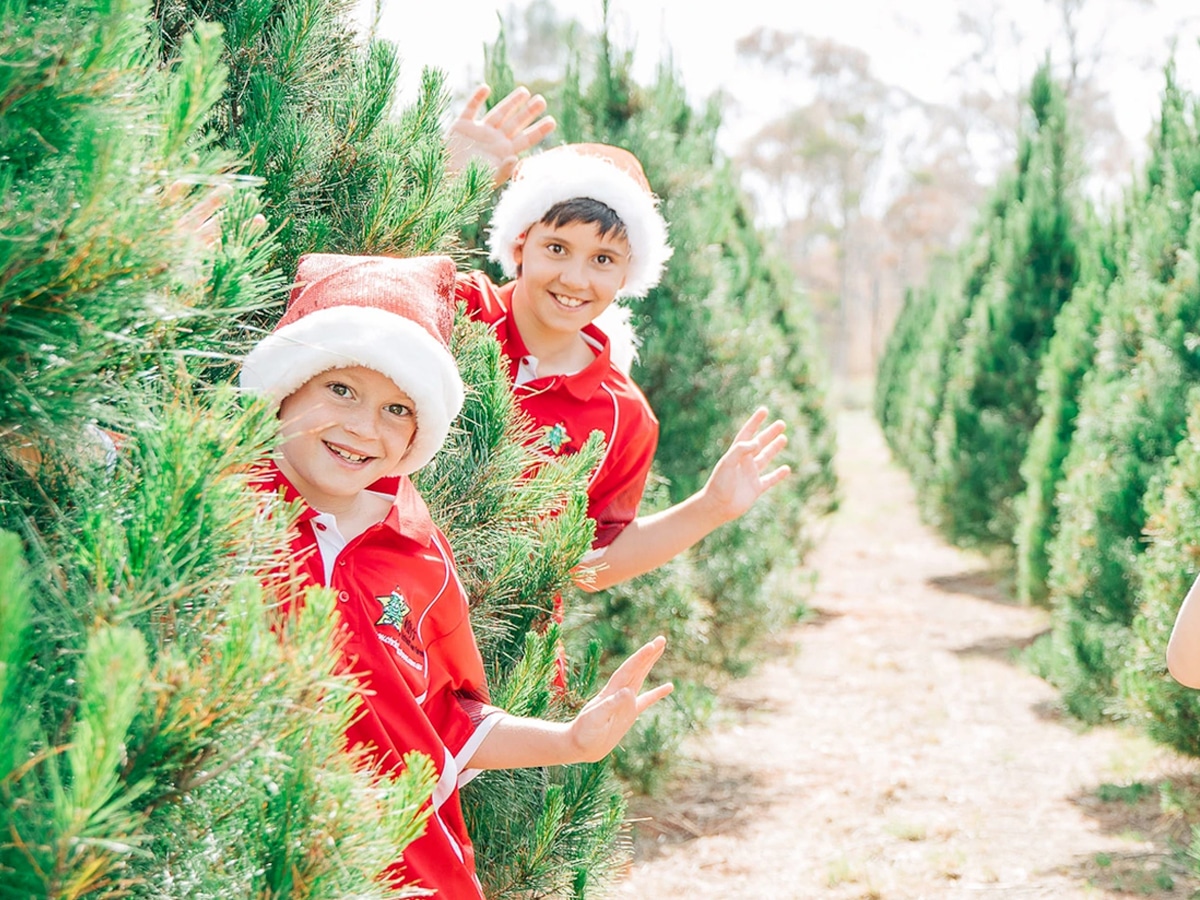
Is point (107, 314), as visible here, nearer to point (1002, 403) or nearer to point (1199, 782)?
point (1199, 782)

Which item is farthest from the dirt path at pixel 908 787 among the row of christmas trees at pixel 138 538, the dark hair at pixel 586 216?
the row of christmas trees at pixel 138 538

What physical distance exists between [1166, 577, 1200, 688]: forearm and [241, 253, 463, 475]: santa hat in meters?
1.22

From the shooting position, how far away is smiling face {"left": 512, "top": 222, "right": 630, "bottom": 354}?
282 cm

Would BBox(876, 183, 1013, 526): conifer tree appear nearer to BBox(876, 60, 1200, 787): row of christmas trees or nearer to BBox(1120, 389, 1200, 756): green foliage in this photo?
BBox(876, 60, 1200, 787): row of christmas trees

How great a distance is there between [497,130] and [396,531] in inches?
56.7

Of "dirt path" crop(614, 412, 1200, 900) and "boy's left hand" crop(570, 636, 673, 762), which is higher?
"boy's left hand" crop(570, 636, 673, 762)

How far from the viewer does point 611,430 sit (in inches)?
115

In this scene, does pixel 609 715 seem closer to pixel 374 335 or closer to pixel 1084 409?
pixel 374 335

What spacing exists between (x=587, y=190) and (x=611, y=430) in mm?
632

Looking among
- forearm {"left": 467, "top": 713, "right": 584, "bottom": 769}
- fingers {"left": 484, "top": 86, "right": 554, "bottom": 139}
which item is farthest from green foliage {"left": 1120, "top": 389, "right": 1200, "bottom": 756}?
forearm {"left": 467, "top": 713, "right": 584, "bottom": 769}

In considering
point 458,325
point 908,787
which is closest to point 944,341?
point 908,787

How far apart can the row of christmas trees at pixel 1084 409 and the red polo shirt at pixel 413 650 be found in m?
3.19

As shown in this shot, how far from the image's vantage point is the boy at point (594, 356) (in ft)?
9.25

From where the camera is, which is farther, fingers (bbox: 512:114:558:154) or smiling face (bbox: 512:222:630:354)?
fingers (bbox: 512:114:558:154)
